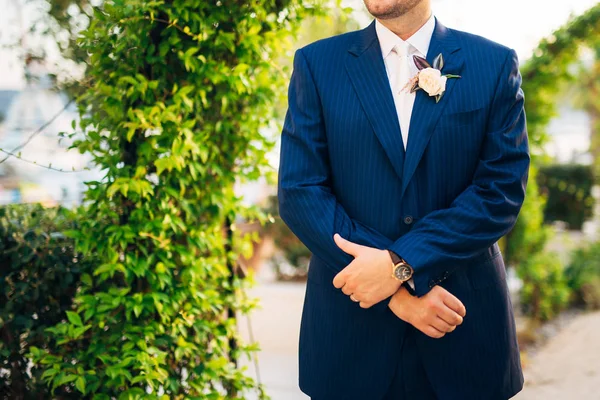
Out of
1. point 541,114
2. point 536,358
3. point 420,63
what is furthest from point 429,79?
point 536,358

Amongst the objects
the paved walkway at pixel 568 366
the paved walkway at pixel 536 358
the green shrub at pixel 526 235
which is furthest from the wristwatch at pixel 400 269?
the green shrub at pixel 526 235

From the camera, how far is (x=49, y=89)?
117 inches

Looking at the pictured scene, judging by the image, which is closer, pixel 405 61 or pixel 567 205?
pixel 405 61

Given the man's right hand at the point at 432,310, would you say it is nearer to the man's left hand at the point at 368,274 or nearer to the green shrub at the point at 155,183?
the man's left hand at the point at 368,274

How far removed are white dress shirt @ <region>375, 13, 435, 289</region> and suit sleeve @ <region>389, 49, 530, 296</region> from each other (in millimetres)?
214

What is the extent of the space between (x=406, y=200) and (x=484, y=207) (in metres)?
0.20

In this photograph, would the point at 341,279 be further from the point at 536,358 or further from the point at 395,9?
the point at 536,358

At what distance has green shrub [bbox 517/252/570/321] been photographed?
255 inches

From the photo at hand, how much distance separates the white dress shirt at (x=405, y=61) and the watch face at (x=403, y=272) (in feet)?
1.11

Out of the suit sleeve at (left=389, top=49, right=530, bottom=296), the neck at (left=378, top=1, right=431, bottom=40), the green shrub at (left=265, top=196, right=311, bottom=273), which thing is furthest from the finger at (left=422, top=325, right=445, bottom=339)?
the green shrub at (left=265, top=196, right=311, bottom=273)

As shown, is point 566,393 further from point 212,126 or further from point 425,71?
point 425,71

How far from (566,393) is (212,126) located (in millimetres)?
3479

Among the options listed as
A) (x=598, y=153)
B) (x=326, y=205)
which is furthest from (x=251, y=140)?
(x=598, y=153)

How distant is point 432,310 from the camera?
159 cm
